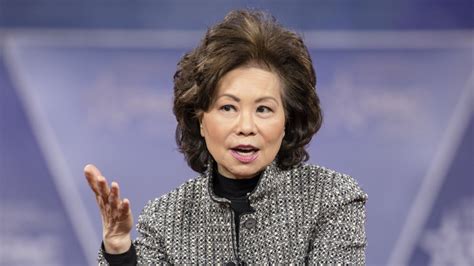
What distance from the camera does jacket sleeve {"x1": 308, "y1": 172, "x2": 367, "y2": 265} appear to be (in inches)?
92.5

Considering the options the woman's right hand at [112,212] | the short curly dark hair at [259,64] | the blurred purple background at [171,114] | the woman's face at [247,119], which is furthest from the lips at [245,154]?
the blurred purple background at [171,114]

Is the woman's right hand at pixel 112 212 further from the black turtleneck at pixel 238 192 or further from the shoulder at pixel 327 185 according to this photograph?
the shoulder at pixel 327 185

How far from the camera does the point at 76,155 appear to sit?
4066 mm

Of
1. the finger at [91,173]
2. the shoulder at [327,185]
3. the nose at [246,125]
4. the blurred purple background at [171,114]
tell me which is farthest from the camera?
the blurred purple background at [171,114]

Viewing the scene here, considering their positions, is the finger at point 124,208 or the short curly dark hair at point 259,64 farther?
the short curly dark hair at point 259,64

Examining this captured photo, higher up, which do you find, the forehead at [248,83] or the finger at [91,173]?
the forehead at [248,83]

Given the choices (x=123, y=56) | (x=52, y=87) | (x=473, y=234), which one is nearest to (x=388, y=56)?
(x=473, y=234)

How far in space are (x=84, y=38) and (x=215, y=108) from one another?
6.18 feet

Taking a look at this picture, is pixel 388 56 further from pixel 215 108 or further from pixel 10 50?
pixel 215 108

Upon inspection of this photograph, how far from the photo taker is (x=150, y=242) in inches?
96.5

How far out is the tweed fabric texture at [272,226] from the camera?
2.37m

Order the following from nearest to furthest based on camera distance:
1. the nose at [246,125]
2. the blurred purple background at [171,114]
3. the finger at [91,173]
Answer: the finger at [91,173]
the nose at [246,125]
the blurred purple background at [171,114]

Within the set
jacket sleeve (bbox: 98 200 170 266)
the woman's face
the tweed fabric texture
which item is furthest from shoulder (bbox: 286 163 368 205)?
jacket sleeve (bbox: 98 200 170 266)

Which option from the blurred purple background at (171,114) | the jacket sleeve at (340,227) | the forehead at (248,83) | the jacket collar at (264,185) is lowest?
the jacket sleeve at (340,227)
